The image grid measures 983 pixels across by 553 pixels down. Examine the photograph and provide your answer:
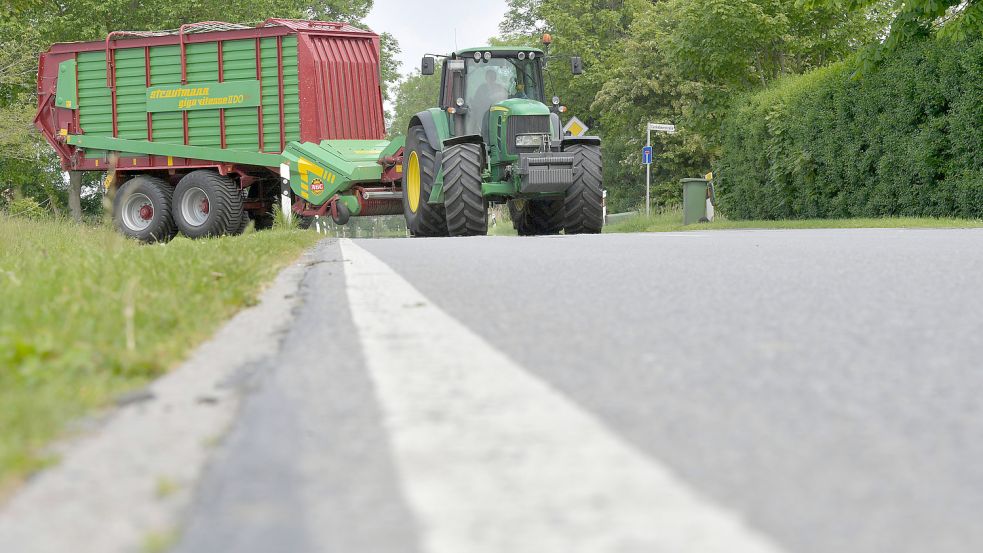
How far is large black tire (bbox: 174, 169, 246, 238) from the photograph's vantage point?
17.7 meters

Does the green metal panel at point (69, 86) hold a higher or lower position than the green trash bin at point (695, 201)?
higher

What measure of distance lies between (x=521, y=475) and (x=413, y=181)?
13.8 metres

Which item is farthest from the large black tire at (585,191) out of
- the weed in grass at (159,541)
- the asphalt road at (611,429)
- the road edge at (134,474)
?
the weed in grass at (159,541)

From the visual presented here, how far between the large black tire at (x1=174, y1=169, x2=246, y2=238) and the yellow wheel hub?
344 cm

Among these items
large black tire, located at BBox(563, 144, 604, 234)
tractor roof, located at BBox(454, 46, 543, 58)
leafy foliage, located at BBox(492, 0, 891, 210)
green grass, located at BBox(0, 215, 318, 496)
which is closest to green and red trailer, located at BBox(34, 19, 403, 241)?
tractor roof, located at BBox(454, 46, 543, 58)

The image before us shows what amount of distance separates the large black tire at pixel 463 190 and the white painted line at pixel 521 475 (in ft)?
35.7

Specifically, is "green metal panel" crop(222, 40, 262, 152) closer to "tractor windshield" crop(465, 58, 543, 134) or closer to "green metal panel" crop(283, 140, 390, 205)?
"green metal panel" crop(283, 140, 390, 205)

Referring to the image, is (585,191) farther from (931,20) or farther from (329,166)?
(931,20)

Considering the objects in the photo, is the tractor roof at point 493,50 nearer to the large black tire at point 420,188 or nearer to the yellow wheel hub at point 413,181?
the large black tire at point 420,188

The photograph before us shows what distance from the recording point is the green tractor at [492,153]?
1422 cm

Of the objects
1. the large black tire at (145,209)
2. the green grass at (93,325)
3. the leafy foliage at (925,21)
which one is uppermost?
the leafy foliage at (925,21)

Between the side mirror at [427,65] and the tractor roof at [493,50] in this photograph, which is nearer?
the side mirror at [427,65]

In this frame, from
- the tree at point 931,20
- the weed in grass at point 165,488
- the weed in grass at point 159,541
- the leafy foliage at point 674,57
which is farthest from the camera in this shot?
the leafy foliage at point 674,57

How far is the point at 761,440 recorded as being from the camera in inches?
90.4
